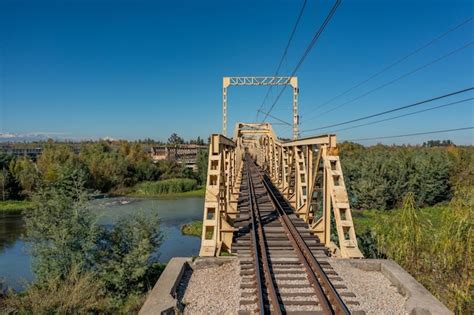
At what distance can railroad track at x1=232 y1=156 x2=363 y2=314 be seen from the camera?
5008 millimetres

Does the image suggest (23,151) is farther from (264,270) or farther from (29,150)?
(264,270)

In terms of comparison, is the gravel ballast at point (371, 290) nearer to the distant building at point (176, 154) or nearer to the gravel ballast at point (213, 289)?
the gravel ballast at point (213, 289)

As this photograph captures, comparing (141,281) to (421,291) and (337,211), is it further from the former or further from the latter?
(421,291)

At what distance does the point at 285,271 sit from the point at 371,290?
1493 mm

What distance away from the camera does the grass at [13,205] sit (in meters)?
44.7

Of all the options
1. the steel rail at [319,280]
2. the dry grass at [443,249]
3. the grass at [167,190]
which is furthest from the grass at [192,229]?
the grass at [167,190]

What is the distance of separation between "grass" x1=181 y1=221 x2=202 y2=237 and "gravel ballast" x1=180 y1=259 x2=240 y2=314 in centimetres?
2525

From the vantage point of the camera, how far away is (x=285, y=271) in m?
6.27

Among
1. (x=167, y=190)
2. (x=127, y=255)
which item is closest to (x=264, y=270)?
(x=127, y=255)

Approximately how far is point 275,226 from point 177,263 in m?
3.50

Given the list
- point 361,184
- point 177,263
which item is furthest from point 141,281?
point 361,184

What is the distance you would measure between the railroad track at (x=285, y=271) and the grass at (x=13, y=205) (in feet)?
148

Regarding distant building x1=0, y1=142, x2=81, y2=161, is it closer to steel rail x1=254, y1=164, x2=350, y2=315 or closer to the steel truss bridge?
the steel truss bridge

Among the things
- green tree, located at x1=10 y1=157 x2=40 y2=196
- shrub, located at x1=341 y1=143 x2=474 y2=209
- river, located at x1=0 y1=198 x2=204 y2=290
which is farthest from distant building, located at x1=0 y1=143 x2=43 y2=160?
shrub, located at x1=341 y1=143 x2=474 y2=209
